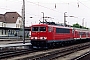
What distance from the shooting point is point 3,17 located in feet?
319

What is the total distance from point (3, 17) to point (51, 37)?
2788 inches

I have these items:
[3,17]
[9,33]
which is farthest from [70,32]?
[3,17]

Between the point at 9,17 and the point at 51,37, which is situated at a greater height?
the point at 9,17

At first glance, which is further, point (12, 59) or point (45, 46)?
point (45, 46)

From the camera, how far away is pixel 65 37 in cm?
3569

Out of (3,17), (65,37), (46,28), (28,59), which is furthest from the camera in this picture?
(3,17)

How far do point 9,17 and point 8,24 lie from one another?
10.2 feet

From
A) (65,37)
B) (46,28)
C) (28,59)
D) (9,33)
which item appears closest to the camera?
(28,59)

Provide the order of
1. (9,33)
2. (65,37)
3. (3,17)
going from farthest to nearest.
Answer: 1. (3,17)
2. (9,33)
3. (65,37)

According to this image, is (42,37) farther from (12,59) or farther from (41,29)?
(12,59)

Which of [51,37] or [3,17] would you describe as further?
[3,17]

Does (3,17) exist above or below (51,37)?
above

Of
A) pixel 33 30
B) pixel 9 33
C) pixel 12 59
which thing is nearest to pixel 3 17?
pixel 9 33

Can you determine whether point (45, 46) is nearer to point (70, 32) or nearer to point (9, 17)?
point (70, 32)
